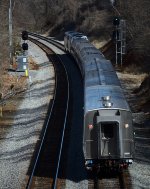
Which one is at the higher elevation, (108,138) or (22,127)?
(108,138)

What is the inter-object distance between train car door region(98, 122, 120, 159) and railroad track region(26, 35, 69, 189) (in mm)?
2133

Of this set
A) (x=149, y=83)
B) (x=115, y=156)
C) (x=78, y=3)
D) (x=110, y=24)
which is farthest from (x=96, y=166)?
(x=78, y=3)

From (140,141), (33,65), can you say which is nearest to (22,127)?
(140,141)

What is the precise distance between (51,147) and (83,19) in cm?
5799

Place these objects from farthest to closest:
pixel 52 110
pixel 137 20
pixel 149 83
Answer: pixel 137 20
pixel 149 83
pixel 52 110

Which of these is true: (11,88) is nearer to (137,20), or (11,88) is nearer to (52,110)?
(52,110)

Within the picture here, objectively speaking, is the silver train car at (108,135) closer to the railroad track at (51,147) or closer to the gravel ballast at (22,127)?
the railroad track at (51,147)

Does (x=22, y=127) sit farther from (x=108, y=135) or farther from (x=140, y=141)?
(x=108, y=135)

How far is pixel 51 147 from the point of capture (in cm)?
2266

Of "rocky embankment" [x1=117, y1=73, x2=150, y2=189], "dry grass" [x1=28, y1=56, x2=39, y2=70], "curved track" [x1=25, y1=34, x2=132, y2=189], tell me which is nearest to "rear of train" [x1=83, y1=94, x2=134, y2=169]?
"curved track" [x1=25, y1=34, x2=132, y2=189]

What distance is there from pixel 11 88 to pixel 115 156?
21048 millimetres

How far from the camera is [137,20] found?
46312 millimetres

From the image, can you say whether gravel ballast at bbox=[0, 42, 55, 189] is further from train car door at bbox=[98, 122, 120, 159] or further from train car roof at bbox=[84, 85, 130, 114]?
train car roof at bbox=[84, 85, 130, 114]

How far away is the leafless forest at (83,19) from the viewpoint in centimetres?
4409
